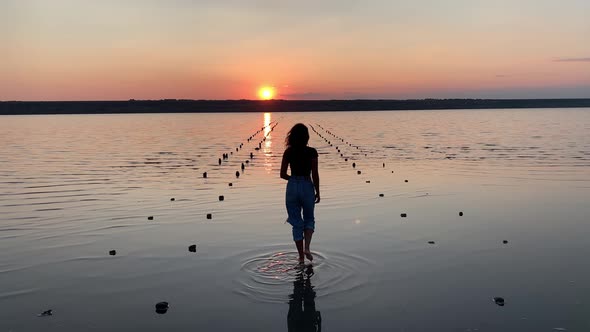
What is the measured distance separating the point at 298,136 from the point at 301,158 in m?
0.44

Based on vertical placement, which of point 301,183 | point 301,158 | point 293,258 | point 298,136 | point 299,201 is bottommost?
point 293,258

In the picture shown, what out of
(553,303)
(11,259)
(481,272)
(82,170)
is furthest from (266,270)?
(82,170)

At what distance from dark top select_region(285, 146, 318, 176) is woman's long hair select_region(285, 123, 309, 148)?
0.11m

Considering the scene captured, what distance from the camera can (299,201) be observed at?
1018 cm

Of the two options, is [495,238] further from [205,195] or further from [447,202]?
[205,195]

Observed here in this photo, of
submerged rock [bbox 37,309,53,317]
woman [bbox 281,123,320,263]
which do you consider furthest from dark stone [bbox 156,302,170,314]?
woman [bbox 281,123,320,263]

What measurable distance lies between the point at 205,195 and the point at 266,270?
1087cm

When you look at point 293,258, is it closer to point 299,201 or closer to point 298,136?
point 299,201

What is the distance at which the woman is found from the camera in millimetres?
10055

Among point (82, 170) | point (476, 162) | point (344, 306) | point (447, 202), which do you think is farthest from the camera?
point (476, 162)

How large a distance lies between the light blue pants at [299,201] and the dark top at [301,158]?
0.13m

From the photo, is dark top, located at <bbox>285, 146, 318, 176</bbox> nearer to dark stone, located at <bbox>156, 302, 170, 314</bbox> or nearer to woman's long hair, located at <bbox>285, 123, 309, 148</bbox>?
woman's long hair, located at <bbox>285, 123, 309, 148</bbox>

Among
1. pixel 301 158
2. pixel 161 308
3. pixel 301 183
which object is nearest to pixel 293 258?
pixel 301 183

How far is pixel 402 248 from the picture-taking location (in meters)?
11.7
